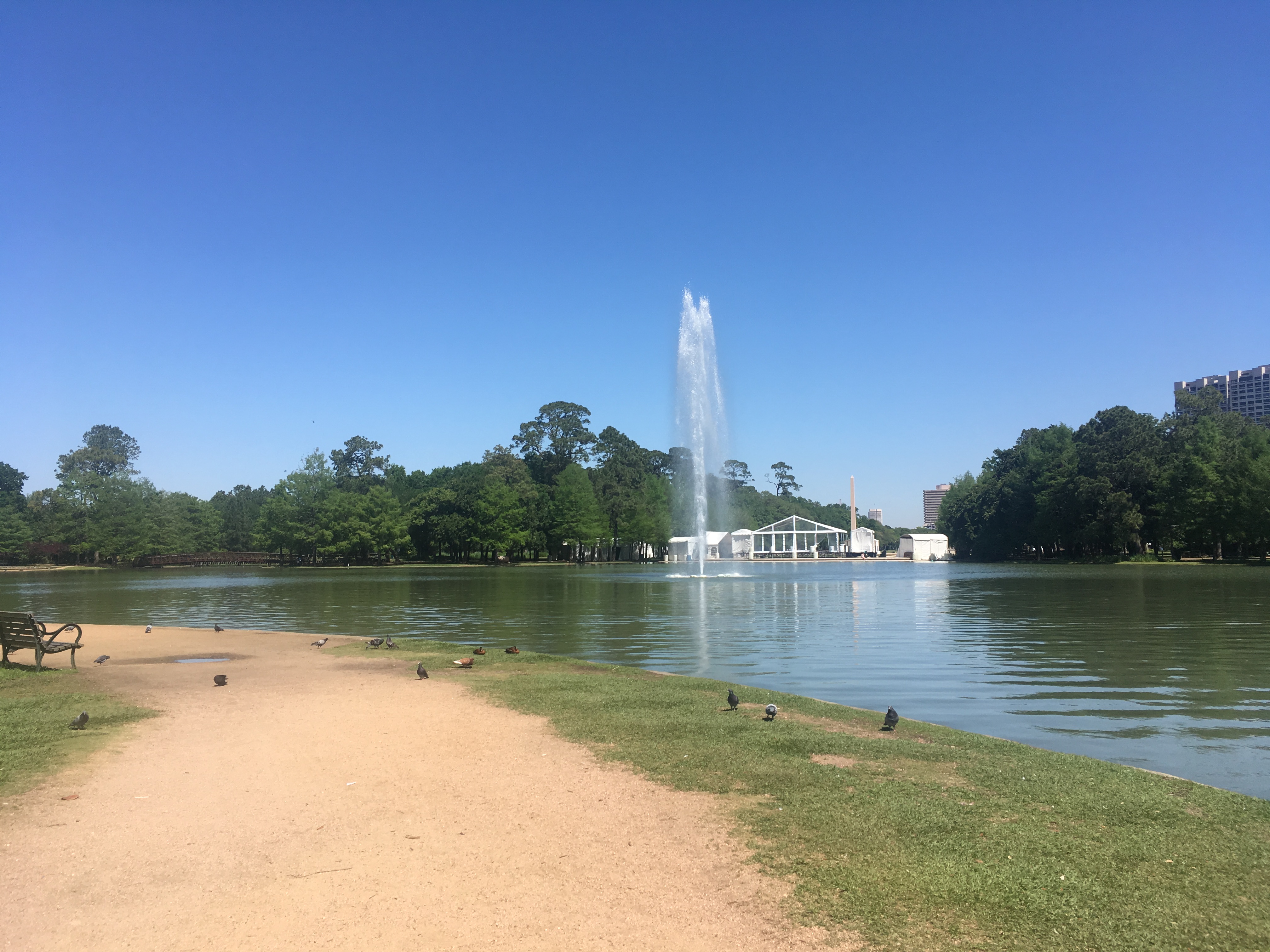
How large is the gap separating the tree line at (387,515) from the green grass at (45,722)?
3524 inches

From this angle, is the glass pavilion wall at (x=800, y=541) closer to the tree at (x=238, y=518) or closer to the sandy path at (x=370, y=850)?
the tree at (x=238, y=518)

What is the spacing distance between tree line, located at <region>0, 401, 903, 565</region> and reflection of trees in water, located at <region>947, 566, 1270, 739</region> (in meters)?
66.0

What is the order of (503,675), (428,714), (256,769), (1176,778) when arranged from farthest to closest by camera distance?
1. (503,675)
2. (428,714)
3. (256,769)
4. (1176,778)

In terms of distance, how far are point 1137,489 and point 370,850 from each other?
322 feet

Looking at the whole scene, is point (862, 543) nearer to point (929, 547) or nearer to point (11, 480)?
point (929, 547)

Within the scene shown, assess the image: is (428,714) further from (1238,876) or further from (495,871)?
(1238,876)

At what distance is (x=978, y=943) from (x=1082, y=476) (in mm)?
97931

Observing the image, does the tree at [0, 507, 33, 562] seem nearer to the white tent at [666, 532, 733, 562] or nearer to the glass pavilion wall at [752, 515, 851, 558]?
the white tent at [666, 532, 733, 562]

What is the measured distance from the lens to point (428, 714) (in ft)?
38.9

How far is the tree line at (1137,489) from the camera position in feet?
255

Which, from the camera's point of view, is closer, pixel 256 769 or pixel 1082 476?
pixel 256 769

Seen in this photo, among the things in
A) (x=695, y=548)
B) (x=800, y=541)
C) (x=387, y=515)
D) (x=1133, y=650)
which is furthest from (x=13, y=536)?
(x=1133, y=650)

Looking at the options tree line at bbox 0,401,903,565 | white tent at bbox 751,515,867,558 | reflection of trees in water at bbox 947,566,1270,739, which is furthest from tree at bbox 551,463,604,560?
reflection of trees in water at bbox 947,566,1270,739

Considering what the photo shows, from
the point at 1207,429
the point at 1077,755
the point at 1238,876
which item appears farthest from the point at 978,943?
the point at 1207,429
